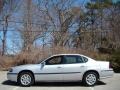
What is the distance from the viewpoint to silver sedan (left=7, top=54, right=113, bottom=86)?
16.4 meters

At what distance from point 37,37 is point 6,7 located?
6535 mm

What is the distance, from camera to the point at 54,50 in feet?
102

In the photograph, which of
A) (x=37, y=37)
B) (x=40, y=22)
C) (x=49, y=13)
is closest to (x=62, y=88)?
(x=37, y=37)

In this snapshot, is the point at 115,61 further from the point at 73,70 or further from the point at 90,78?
the point at 73,70

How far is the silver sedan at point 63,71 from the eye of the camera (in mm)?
16438

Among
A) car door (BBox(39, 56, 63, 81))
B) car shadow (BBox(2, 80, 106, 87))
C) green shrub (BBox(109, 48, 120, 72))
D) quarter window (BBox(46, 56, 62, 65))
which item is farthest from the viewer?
green shrub (BBox(109, 48, 120, 72))

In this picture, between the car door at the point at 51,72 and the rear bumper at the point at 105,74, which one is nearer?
the car door at the point at 51,72

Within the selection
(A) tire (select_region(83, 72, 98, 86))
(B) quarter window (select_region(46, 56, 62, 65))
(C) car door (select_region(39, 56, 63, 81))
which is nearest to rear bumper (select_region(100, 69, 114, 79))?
(A) tire (select_region(83, 72, 98, 86))

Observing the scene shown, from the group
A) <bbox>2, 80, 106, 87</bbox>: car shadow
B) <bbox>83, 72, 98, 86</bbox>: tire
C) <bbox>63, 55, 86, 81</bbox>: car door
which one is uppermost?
<bbox>63, 55, 86, 81</bbox>: car door

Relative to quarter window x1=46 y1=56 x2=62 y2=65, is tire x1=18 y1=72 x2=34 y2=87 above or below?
below

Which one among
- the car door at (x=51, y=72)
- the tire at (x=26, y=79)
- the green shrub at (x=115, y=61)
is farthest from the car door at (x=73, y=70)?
the green shrub at (x=115, y=61)

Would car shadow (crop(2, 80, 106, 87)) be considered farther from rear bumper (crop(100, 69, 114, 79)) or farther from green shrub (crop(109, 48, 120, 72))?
green shrub (crop(109, 48, 120, 72))

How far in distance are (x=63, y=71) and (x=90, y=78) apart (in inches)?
55.2

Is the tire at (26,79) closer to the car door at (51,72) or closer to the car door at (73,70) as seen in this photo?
the car door at (51,72)
